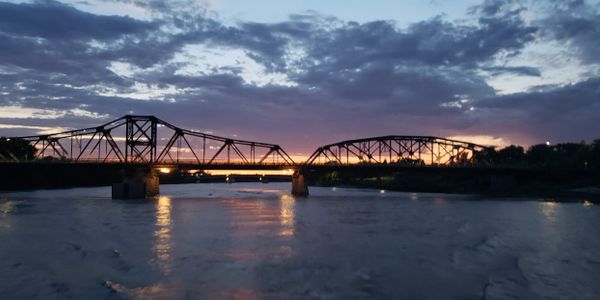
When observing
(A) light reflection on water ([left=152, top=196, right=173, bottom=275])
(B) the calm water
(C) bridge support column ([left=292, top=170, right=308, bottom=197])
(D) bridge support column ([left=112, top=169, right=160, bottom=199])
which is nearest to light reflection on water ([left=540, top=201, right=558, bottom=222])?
(B) the calm water

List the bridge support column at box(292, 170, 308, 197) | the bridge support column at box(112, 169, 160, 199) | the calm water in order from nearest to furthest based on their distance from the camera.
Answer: the calm water
the bridge support column at box(112, 169, 160, 199)
the bridge support column at box(292, 170, 308, 197)

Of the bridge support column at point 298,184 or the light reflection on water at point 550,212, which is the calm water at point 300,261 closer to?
the light reflection on water at point 550,212

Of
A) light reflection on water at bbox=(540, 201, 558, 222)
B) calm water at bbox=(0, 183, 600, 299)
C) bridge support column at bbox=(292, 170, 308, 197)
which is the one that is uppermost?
bridge support column at bbox=(292, 170, 308, 197)

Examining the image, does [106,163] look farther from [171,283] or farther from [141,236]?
[171,283]

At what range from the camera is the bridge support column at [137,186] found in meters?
119

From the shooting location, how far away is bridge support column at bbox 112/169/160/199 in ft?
389

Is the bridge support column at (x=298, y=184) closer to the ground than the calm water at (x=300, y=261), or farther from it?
farther from it

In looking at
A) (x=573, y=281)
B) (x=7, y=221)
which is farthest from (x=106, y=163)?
(x=573, y=281)

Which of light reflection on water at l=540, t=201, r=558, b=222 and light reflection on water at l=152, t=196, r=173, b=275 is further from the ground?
light reflection on water at l=152, t=196, r=173, b=275

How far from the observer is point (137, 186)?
122 m

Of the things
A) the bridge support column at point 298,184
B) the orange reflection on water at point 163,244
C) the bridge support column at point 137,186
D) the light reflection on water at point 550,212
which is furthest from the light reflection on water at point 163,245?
the bridge support column at point 298,184

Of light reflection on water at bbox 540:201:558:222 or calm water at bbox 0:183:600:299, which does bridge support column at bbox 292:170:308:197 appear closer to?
light reflection on water at bbox 540:201:558:222

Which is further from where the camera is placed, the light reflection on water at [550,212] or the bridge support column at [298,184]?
the bridge support column at [298,184]

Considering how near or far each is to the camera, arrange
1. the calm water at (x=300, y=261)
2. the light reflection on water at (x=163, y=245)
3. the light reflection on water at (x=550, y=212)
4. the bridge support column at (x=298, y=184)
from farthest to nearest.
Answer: the bridge support column at (x=298, y=184) < the light reflection on water at (x=550, y=212) < the light reflection on water at (x=163, y=245) < the calm water at (x=300, y=261)
